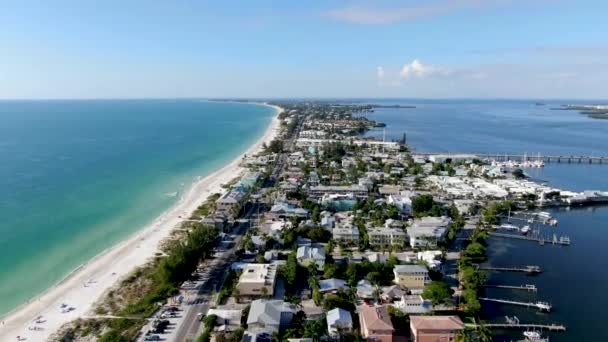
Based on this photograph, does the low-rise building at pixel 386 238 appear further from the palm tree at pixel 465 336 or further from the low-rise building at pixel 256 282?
the palm tree at pixel 465 336

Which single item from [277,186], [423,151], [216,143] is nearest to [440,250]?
[277,186]

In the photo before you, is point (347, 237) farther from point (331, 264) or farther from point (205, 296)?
point (205, 296)

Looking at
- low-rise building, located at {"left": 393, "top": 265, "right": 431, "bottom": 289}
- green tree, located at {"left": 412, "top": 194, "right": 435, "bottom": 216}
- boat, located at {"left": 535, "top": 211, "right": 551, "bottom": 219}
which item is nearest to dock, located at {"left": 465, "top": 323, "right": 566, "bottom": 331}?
low-rise building, located at {"left": 393, "top": 265, "right": 431, "bottom": 289}

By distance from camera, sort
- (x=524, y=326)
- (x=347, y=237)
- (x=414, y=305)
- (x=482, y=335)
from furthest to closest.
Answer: (x=347, y=237) → (x=414, y=305) → (x=524, y=326) → (x=482, y=335)

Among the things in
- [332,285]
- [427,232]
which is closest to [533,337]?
[332,285]

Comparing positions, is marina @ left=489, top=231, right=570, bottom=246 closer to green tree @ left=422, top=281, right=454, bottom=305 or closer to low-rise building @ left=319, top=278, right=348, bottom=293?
green tree @ left=422, top=281, right=454, bottom=305
